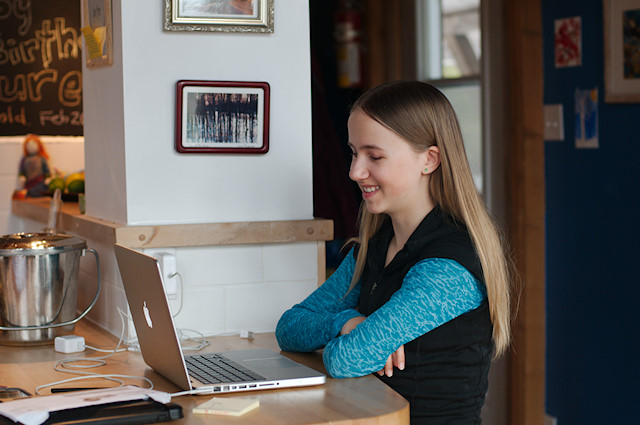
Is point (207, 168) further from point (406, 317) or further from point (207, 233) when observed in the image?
point (406, 317)

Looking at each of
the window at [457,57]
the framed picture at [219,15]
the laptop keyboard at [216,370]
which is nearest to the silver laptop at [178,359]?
the laptop keyboard at [216,370]

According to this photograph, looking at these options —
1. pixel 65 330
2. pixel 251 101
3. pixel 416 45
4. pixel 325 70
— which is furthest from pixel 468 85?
pixel 65 330

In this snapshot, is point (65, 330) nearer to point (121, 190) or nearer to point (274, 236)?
point (121, 190)

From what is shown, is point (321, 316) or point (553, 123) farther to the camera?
point (553, 123)

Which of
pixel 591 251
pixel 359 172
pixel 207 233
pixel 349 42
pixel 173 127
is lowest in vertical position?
pixel 591 251

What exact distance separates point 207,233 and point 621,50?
167 centimetres

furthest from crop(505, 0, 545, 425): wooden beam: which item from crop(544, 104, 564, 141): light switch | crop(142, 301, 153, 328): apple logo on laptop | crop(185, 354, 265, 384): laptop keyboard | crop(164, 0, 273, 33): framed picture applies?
crop(142, 301, 153, 328): apple logo on laptop

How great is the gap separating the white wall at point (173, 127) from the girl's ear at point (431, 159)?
0.53 meters

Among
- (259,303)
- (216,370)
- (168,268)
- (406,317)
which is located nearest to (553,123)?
(259,303)

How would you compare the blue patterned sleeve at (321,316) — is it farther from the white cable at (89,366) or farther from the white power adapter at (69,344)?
the white power adapter at (69,344)

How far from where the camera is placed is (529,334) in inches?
139

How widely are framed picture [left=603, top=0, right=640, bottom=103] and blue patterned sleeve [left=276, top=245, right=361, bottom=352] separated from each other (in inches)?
56.3

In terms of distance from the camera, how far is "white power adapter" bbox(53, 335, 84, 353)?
203 centimetres

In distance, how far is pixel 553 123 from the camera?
3391 mm
